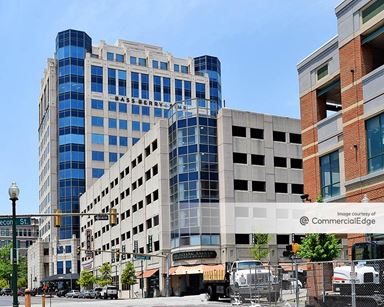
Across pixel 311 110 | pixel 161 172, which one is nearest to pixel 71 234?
pixel 161 172

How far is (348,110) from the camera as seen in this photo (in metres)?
34.7

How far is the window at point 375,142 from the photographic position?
32.0 meters

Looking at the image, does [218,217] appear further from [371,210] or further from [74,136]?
[74,136]

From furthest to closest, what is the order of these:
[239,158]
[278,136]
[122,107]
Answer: [122,107] → [278,136] → [239,158]

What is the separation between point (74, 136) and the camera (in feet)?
443

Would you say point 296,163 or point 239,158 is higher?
point 239,158

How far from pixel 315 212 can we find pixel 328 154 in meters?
3.42

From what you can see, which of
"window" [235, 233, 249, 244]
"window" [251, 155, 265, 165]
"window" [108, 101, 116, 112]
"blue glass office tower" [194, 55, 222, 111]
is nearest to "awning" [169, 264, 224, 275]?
"window" [235, 233, 249, 244]

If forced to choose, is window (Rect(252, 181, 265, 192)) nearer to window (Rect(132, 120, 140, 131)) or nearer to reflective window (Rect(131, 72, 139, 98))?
window (Rect(132, 120, 140, 131))

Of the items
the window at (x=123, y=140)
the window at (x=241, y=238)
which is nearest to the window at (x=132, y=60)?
the window at (x=123, y=140)

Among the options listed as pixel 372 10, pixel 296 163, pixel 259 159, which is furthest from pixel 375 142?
pixel 296 163

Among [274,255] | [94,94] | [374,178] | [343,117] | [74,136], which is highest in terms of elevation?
[94,94]

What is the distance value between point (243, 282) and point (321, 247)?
4.79 metres

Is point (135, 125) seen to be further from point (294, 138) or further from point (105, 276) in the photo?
point (294, 138)
